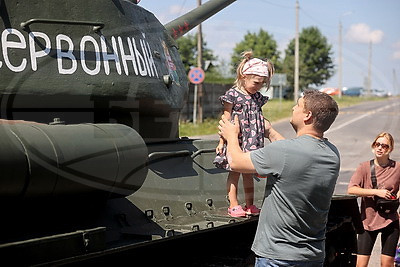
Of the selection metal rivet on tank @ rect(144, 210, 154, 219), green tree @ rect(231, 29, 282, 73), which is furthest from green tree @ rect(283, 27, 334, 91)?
metal rivet on tank @ rect(144, 210, 154, 219)

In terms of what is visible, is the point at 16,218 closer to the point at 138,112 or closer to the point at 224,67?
the point at 138,112

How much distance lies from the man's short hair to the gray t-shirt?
0.10m

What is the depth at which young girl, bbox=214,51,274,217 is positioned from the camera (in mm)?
5227

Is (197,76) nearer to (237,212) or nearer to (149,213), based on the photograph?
(237,212)

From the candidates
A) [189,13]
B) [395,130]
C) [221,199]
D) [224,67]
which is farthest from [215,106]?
[221,199]

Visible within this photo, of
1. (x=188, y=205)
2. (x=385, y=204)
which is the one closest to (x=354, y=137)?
(x=385, y=204)

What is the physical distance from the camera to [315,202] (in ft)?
13.7

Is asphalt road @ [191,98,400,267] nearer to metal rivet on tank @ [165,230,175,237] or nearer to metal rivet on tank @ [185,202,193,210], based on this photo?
metal rivet on tank @ [185,202,193,210]

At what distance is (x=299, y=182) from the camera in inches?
161

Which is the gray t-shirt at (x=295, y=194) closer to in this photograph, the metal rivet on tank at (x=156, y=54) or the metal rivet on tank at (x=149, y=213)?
the metal rivet on tank at (x=149, y=213)

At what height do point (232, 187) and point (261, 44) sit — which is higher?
point (261, 44)

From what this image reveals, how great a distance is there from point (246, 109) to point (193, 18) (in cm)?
244

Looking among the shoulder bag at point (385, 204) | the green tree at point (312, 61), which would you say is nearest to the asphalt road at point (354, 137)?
the shoulder bag at point (385, 204)

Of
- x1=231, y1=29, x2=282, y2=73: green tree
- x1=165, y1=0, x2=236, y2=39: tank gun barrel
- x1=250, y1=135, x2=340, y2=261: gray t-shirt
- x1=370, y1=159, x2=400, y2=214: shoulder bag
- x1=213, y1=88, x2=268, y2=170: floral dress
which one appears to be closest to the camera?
x1=250, y1=135, x2=340, y2=261: gray t-shirt
